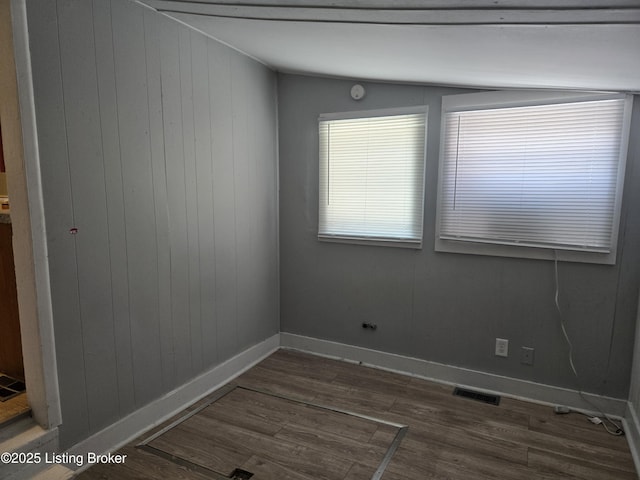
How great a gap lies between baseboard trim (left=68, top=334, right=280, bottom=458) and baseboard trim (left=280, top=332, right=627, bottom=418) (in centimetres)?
47

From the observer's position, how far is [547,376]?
2.69 meters

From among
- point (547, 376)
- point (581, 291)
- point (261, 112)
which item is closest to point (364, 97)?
point (261, 112)

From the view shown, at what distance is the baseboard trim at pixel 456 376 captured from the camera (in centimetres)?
261

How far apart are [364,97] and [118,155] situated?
1.80m

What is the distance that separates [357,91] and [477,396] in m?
2.36

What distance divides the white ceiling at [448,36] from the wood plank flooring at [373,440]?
196cm

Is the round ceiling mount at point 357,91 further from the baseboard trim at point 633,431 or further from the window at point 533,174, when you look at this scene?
the baseboard trim at point 633,431

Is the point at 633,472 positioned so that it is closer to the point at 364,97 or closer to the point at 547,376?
the point at 547,376

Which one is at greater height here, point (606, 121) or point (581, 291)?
point (606, 121)

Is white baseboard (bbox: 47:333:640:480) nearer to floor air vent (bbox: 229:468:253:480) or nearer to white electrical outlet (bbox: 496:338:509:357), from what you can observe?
white electrical outlet (bbox: 496:338:509:357)

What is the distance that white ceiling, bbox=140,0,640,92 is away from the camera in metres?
1.26

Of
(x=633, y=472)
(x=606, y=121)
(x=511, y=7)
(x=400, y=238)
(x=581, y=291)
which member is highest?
(x=511, y=7)

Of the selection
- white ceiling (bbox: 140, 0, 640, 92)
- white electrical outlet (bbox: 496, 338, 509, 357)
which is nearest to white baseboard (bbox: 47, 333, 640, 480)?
white electrical outlet (bbox: 496, 338, 509, 357)

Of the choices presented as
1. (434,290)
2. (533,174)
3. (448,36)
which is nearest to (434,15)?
(448,36)
